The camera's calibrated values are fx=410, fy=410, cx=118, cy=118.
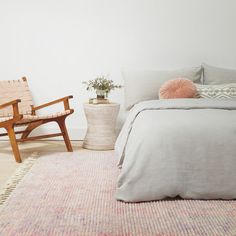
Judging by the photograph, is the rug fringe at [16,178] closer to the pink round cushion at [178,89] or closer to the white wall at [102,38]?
the white wall at [102,38]

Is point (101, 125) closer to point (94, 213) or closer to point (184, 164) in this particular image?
point (184, 164)

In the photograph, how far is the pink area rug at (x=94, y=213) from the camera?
1.96 m

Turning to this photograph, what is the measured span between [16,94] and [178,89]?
1625 mm

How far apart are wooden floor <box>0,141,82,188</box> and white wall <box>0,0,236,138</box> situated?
507mm

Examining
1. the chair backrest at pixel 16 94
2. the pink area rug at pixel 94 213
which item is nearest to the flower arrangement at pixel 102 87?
the chair backrest at pixel 16 94

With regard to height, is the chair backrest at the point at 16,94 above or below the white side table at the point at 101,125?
above

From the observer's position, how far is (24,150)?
3967 mm

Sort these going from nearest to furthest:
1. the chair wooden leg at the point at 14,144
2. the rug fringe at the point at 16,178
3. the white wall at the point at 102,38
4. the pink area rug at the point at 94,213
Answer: the pink area rug at the point at 94,213
the rug fringe at the point at 16,178
the chair wooden leg at the point at 14,144
the white wall at the point at 102,38

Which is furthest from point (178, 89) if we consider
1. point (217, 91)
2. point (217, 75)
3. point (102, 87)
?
point (102, 87)

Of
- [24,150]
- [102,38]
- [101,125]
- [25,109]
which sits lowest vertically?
[24,150]

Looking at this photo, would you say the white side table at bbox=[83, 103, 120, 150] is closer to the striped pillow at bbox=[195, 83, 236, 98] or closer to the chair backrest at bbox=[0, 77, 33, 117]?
the chair backrest at bbox=[0, 77, 33, 117]

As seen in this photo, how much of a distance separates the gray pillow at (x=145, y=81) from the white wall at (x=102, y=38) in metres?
0.38

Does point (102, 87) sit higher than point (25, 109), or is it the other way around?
point (102, 87)

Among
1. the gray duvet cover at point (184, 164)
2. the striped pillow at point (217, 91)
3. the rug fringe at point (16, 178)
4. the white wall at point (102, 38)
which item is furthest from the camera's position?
the white wall at point (102, 38)
